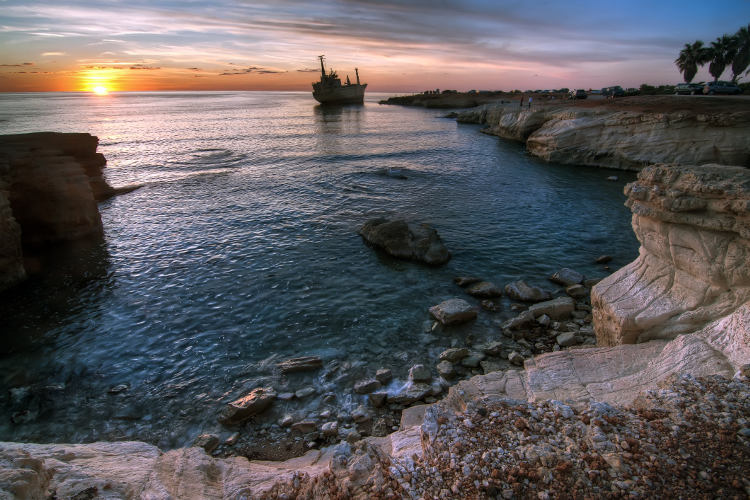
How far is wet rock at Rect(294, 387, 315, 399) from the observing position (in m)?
10.2

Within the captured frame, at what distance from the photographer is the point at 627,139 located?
123 ft

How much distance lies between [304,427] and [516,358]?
6.46m

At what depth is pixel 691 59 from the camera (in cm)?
7400

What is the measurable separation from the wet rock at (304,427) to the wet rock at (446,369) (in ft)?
12.7

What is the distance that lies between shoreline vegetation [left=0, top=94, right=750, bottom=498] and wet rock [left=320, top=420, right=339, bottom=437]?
0.08 feet

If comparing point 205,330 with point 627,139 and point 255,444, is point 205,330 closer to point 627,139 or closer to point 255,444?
point 255,444

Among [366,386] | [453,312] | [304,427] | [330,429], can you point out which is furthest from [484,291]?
[304,427]

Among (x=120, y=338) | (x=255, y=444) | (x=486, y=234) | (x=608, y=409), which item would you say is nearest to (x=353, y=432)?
(x=255, y=444)

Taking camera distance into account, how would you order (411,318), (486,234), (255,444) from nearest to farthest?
(255,444), (411,318), (486,234)

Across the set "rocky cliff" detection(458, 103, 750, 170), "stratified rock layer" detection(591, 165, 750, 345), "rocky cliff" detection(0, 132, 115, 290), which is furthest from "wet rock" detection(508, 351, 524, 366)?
"rocky cliff" detection(458, 103, 750, 170)

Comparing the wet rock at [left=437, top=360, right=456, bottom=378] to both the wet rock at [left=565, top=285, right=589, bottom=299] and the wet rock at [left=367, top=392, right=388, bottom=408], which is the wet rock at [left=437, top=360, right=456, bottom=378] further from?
the wet rock at [left=565, top=285, right=589, bottom=299]

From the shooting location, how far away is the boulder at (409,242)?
18.3 metres

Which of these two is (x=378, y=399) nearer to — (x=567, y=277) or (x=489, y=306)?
(x=489, y=306)

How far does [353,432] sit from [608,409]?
18.1 ft
